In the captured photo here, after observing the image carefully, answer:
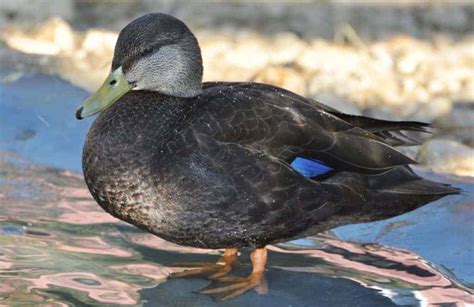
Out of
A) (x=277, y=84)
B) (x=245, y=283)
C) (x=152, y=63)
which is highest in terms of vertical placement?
(x=277, y=84)

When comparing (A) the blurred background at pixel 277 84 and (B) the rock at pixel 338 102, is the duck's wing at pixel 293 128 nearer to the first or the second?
(A) the blurred background at pixel 277 84

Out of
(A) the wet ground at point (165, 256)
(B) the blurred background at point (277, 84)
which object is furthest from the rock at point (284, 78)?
(A) the wet ground at point (165, 256)

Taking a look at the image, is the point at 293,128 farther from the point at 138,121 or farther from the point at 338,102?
the point at 338,102

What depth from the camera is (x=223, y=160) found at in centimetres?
442

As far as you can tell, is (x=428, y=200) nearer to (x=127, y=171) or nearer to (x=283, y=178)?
(x=283, y=178)

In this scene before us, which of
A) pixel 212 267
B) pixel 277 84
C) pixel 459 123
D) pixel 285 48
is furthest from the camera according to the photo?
pixel 285 48

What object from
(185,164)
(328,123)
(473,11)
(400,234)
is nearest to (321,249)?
(400,234)

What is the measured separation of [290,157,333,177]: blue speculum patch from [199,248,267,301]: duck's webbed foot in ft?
1.37

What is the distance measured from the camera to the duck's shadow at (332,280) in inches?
180

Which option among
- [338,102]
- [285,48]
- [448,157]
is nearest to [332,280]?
[448,157]

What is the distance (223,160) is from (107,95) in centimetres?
59

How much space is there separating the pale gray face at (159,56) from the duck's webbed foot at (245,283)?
74 cm

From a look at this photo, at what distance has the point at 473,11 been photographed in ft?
26.9

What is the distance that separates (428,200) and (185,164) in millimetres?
1125
